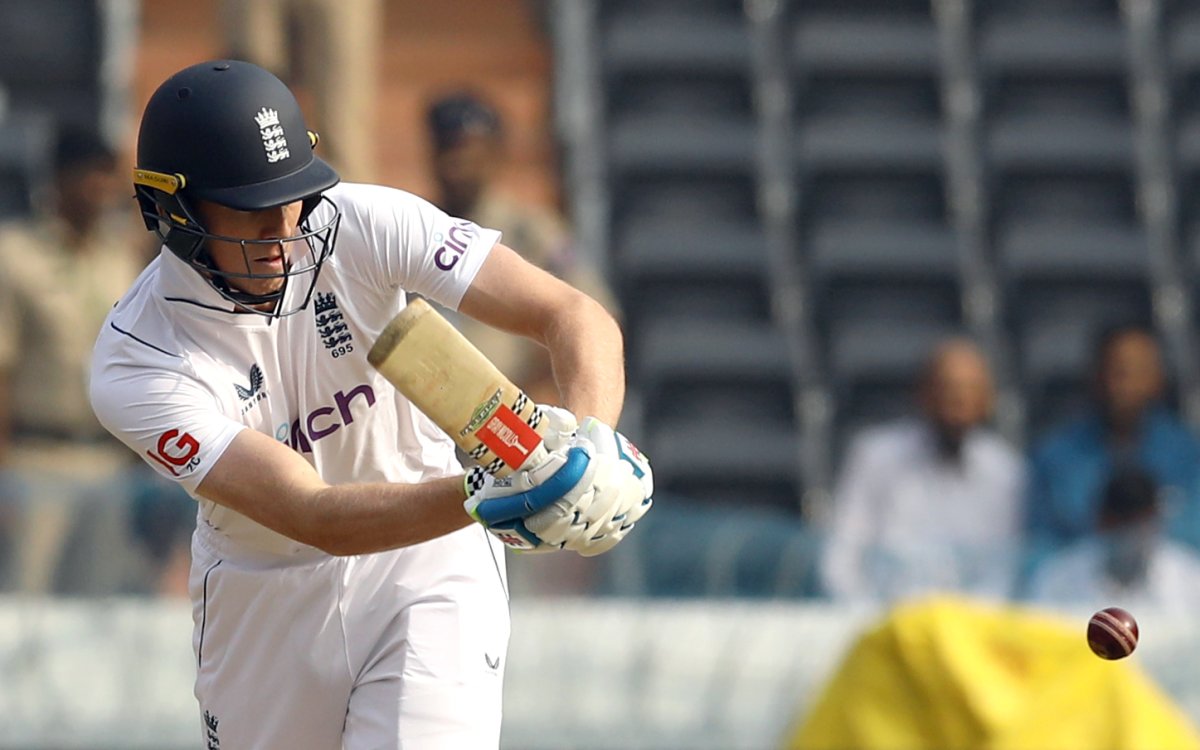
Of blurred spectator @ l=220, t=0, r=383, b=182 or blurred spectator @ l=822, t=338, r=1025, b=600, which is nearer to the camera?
blurred spectator @ l=220, t=0, r=383, b=182

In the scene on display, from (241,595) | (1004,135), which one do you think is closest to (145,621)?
(241,595)

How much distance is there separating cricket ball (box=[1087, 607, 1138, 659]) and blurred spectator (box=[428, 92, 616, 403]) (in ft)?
13.0

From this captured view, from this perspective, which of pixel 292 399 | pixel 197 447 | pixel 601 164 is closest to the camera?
pixel 197 447

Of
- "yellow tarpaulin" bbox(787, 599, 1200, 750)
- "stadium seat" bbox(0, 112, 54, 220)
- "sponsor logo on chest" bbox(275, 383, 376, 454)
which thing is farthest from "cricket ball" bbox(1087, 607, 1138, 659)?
"stadium seat" bbox(0, 112, 54, 220)

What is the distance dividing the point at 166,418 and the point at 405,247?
0.58 m

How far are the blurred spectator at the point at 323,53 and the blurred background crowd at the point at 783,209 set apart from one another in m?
0.01

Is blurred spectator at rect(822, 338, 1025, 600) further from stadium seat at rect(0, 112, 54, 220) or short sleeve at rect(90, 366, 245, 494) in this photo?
short sleeve at rect(90, 366, 245, 494)

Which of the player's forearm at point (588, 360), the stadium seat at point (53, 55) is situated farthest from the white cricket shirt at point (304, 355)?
the stadium seat at point (53, 55)

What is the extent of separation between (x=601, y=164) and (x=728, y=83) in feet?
2.73

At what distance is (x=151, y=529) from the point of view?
6.02 m

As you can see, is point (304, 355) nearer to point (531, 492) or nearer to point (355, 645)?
point (355, 645)

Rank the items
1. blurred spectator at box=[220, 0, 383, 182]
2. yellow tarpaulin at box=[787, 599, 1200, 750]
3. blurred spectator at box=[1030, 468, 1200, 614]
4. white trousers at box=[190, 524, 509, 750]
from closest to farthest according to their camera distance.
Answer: white trousers at box=[190, 524, 509, 750] → yellow tarpaulin at box=[787, 599, 1200, 750] → blurred spectator at box=[1030, 468, 1200, 614] → blurred spectator at box=[220, 0, 383, 182]

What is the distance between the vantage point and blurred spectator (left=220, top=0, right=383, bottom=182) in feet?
25.0

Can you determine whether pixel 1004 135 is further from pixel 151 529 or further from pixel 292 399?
pixel 292 399
